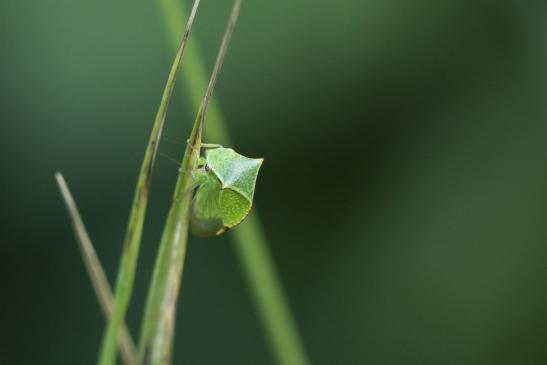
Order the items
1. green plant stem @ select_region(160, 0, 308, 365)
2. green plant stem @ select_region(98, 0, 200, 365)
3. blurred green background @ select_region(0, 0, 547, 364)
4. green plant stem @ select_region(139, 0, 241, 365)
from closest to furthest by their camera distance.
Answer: green plant stem @ select_region(98, 0, 200, 365) → green plant stem @ select_region(139, 0, 241, 365) → green plant stem @ select_region(160, 0, 308, 365) → blurred green background @ select_region(0, 0, 547, 364)

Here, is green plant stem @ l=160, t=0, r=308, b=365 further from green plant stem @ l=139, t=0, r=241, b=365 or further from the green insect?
green plant stem @ l=139, t=0, r=241, b=365

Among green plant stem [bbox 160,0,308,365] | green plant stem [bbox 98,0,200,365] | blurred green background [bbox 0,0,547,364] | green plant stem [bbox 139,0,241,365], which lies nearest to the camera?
green plant stem [bbox 98,0,200,365]

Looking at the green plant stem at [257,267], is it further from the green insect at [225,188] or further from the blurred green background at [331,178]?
the blurred green background at [331,178]

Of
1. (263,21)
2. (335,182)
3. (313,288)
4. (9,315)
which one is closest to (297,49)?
(263,21)

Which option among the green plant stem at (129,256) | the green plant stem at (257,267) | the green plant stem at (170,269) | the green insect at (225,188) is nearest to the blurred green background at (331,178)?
the green plant stem at (257,267)

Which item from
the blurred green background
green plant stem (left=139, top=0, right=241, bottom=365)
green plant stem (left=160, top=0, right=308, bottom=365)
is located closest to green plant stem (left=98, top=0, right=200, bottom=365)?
green plant stem (left=139, top=0, right=241, bottom=365)

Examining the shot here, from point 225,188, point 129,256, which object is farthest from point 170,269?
point 225,188

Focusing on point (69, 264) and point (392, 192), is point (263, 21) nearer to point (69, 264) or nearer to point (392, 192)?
point (392, 192)
